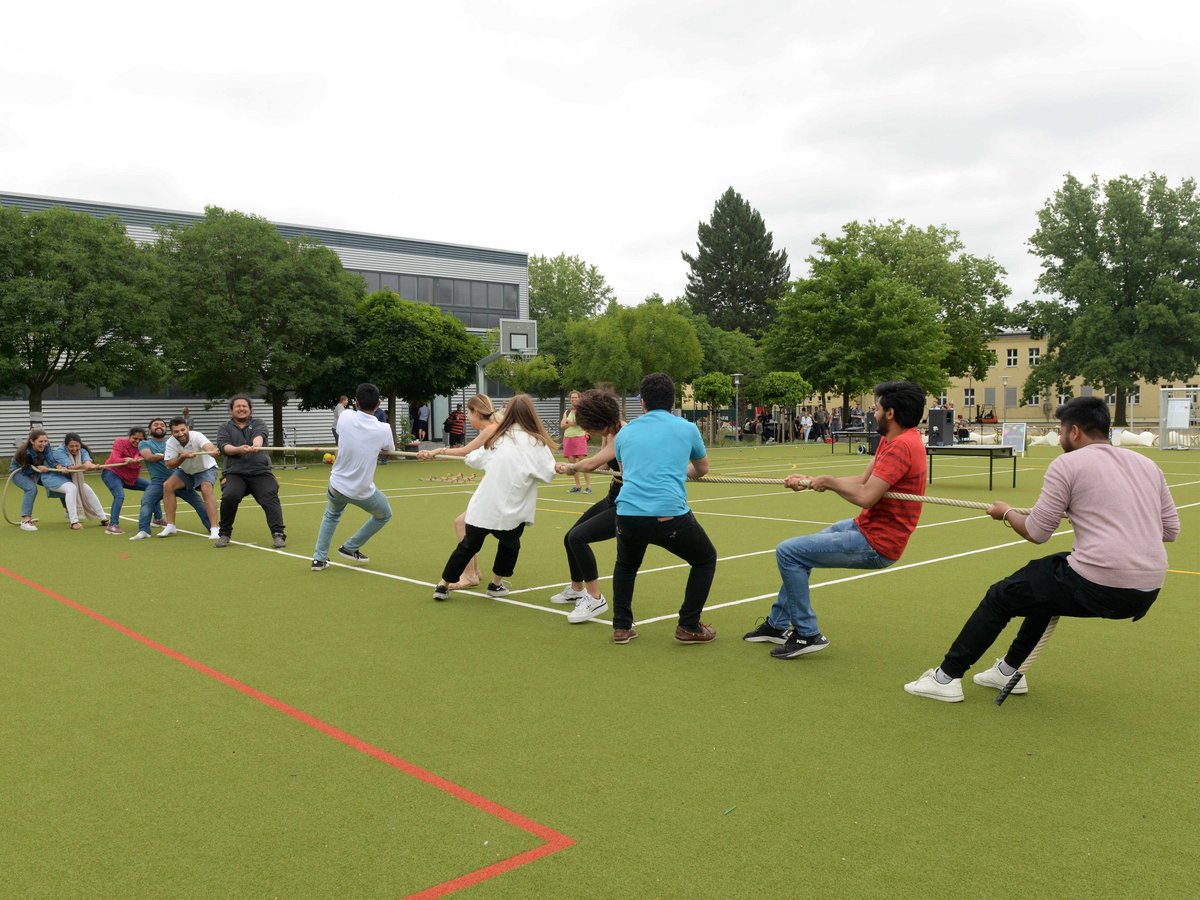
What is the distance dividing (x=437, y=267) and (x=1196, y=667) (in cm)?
4879

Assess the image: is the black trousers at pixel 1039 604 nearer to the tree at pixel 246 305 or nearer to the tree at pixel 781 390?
the tree at pixel 246 305

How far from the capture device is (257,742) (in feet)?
15.6

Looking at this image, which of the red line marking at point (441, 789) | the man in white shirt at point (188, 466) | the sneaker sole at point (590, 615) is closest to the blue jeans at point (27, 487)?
the man in white shirt at point (188, 466)

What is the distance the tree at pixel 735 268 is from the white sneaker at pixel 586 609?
82826 millimetres

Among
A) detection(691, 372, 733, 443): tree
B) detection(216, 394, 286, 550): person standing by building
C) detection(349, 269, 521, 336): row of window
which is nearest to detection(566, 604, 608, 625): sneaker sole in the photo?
Result: detection(216, 394, 286, 550): person standing by building

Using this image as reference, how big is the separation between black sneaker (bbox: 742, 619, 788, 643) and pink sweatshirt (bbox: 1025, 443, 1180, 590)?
7.55 feet

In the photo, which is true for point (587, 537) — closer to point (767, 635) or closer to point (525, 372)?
point (767, 635)

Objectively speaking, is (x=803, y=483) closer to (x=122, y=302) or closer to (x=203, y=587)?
(x=203, y=587)

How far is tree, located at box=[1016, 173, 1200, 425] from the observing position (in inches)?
2176

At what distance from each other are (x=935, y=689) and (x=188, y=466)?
10299mm

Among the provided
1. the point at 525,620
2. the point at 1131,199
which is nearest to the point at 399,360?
the point at 525,620

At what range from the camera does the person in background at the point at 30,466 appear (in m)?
13.5

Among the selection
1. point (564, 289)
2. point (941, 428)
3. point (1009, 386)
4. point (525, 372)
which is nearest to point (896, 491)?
point (941, 428)

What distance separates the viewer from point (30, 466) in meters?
13.7
